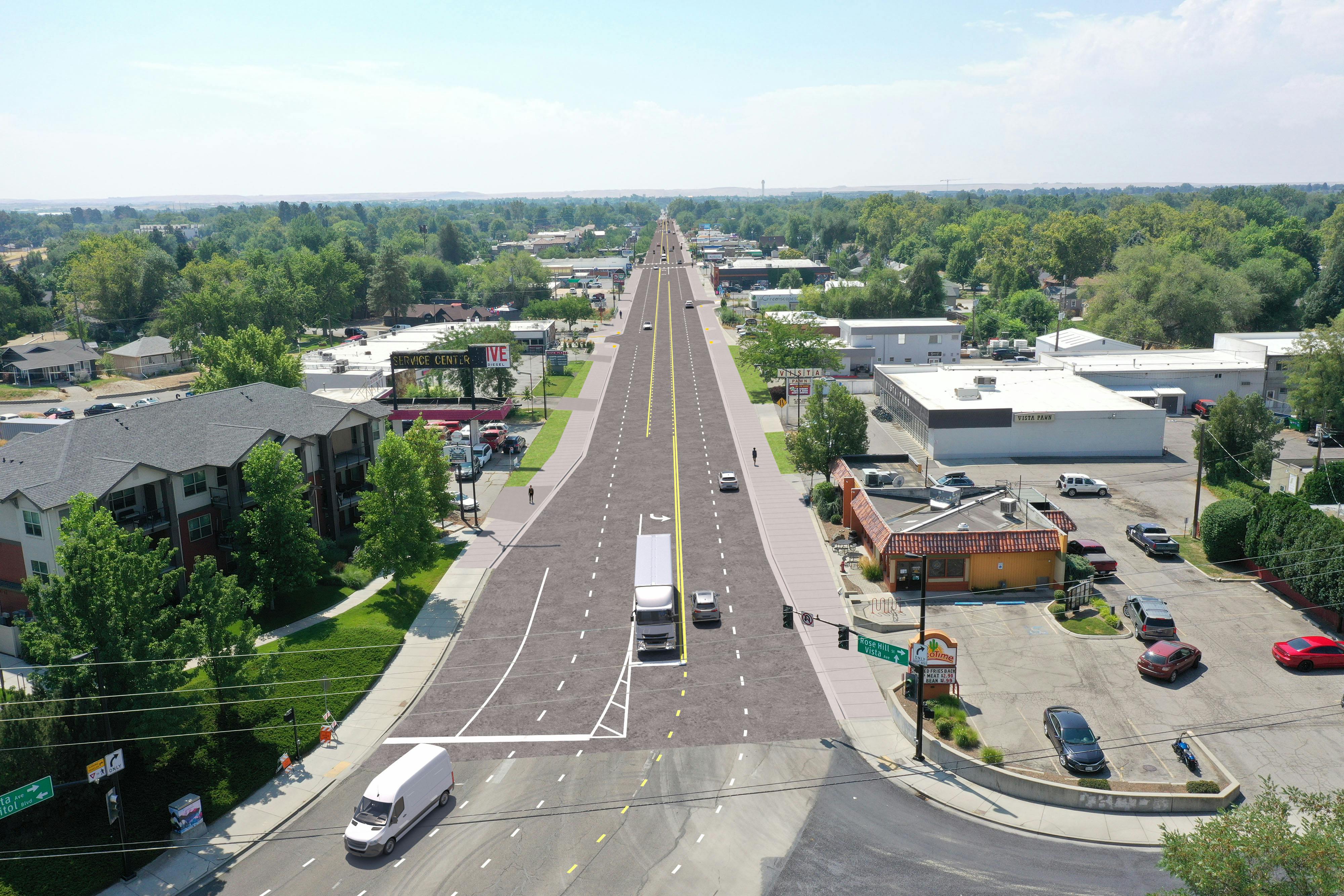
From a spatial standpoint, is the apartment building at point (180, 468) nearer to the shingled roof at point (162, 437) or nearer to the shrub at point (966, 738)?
the shingled roof at point (162, 437)

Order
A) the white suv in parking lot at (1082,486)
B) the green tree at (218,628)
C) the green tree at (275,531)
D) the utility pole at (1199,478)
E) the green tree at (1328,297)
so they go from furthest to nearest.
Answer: the green tree at (1328,297) < the white suv in parking lot at (1082,486) < the utility pole at (1199,478) < the green tree at (275,531) < the green tree at (218,628)

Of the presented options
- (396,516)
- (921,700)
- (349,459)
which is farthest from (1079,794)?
(349,459)

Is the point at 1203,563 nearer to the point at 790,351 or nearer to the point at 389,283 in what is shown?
the point at 790,351

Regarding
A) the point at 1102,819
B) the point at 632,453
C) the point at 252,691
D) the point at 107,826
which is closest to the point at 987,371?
the point at 632,453

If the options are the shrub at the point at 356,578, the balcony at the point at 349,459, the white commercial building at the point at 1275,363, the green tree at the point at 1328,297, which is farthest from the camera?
the green tree at the point at 1328,297

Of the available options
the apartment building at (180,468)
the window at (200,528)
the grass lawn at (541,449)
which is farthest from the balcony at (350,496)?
the grass lawn at (541,449)

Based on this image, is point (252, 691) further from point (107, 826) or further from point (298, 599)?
point (298, 599)
